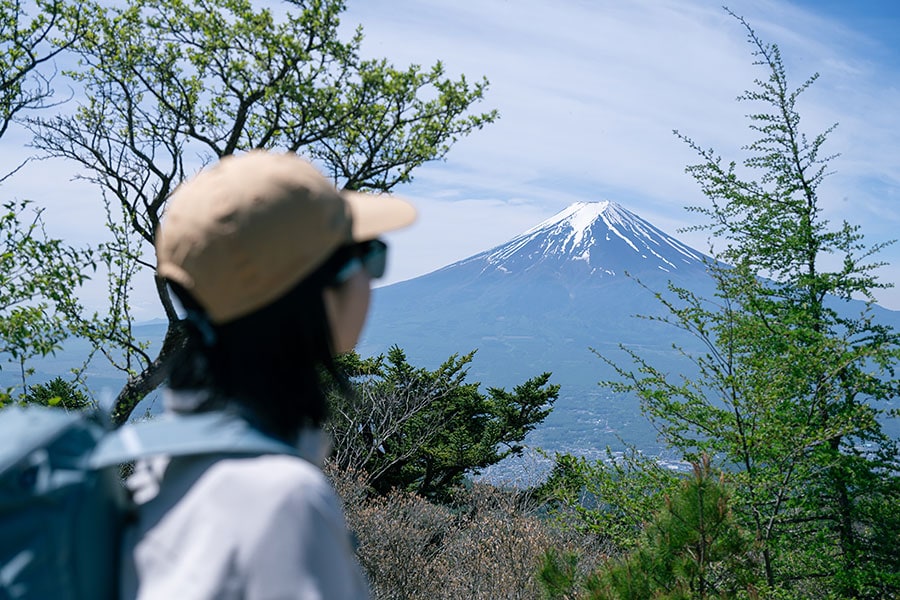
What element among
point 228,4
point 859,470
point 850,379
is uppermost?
point 228,4

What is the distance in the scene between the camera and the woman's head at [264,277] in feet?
2.79

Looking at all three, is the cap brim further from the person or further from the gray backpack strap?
the gray backpack strap

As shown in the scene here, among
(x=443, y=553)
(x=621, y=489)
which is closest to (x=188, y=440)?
(x=621, y=489)

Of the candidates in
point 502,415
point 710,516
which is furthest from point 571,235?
point 710,516

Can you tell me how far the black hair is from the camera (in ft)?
2.88

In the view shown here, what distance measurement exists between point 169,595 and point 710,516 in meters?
3.23

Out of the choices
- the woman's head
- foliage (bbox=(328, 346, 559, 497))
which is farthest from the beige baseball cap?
foliage (bbox=(328, 346, 559, 497))

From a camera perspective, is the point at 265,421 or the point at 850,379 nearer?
the point at 265,421

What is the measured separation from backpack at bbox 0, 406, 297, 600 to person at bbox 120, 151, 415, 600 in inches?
1.0

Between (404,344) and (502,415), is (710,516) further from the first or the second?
(404,344)

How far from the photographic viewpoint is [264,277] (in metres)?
0.85

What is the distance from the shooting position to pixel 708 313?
9.30 metres

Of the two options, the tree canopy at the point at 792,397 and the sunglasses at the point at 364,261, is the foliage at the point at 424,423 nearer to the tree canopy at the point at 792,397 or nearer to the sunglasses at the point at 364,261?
the tree canopy at the point at 792,397

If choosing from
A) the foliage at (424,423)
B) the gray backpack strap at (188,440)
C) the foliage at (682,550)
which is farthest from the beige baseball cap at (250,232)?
the foliage at (424,423)
